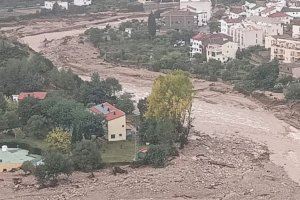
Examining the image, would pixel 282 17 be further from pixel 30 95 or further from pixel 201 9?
pixel 30 95

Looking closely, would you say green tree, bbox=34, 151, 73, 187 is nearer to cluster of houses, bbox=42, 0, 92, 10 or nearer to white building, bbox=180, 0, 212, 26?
white building, bbox=180, 0, 212, 26

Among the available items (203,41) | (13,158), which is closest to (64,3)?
(203,41)

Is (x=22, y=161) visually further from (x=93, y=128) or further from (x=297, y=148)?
(x=297, y=148)

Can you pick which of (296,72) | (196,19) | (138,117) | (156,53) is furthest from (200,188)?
(196,19)

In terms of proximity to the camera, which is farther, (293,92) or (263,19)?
(263,19)

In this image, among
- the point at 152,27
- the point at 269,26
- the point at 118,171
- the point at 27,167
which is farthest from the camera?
the point at 152,27

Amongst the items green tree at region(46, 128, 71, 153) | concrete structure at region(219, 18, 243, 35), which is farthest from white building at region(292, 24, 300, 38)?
green tree at region(46, 128, 71, 153)

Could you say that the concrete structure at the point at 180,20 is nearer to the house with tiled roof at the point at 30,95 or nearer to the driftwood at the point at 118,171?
the house with tiled roof at the point at 30,95
